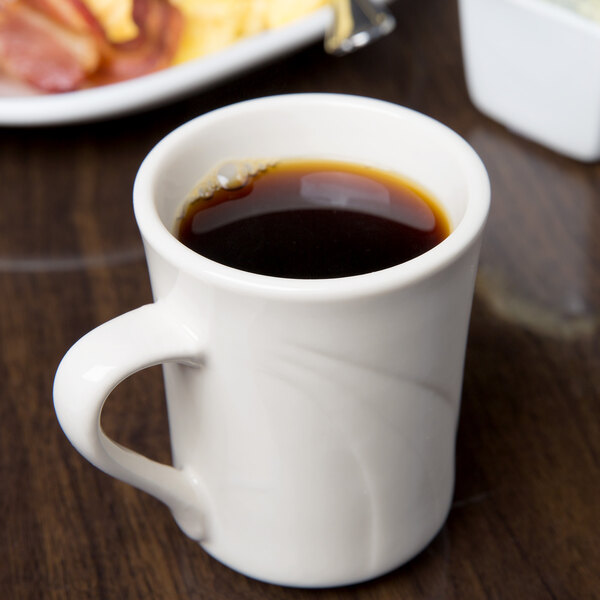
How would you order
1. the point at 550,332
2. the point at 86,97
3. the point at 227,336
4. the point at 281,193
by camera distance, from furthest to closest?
1. the point at 86,97
2. the point at 550,332
3. the point at 281,193
4. the point at 227,336

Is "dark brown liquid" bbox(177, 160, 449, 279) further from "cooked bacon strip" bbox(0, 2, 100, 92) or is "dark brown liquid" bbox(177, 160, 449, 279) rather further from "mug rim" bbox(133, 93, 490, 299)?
"cooked bacon strip" bbox(0, 2, 100, 92)

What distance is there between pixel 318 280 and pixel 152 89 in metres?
0.50

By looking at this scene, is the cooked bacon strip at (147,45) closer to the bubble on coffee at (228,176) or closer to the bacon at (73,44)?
the bacon at (73,44)

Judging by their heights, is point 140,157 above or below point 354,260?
below

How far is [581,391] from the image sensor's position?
0.62 meters

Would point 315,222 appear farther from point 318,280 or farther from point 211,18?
point 211,18

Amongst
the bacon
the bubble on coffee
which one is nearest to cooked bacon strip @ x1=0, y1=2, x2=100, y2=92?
the bacon

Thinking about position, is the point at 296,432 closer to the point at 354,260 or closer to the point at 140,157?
the point at 354,260

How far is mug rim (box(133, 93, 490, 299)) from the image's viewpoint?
1.27 feet

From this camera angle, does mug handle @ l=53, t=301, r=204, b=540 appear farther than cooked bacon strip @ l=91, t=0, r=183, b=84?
No

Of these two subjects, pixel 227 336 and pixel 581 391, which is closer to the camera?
pixel 227 336

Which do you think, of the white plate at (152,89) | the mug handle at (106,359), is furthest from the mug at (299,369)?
the white plate at (152,89)

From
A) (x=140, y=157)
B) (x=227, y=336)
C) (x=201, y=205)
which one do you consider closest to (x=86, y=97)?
(x=140, y=157)

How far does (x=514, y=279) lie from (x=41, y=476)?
376mm
